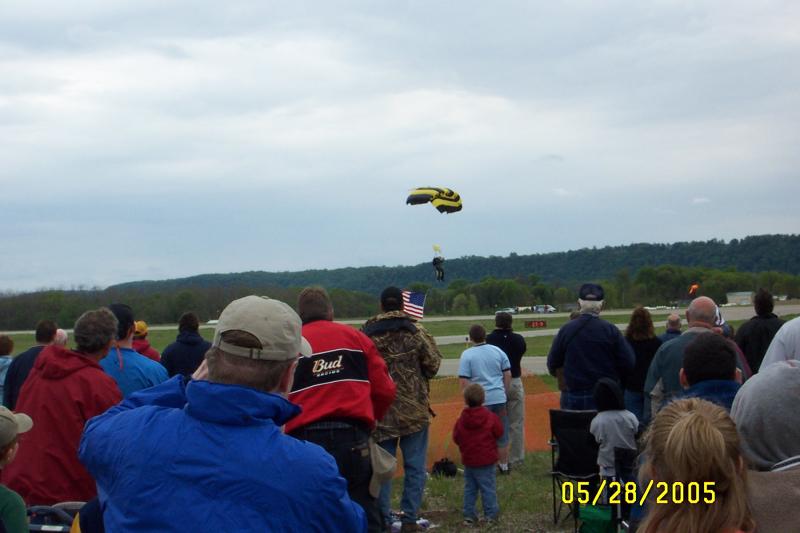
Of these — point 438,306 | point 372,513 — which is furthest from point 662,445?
point 438,306

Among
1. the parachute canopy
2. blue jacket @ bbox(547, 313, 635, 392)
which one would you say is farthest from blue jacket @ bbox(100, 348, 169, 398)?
the parachute canopy

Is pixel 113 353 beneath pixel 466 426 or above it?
above

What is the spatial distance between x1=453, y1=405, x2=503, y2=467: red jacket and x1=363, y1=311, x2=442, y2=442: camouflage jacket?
72 cm

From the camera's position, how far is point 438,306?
7638 centimetres

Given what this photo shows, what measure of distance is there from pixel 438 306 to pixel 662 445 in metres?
74.1

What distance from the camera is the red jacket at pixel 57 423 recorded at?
15.3ft

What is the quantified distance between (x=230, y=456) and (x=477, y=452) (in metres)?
5.84

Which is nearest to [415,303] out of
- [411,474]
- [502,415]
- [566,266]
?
[502,415]

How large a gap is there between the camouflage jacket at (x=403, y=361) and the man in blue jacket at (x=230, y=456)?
4836 millimetres

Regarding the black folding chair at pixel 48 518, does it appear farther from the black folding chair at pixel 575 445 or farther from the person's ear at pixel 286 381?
the black folding chair at pixel 575 445

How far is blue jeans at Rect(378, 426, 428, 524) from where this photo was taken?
7.65 metres

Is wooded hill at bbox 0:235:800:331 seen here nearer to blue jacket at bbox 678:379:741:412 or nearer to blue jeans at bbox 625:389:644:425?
blue jeans at bbox 625:389:644:425

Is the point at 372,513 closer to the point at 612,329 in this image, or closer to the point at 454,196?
the point at 612,329

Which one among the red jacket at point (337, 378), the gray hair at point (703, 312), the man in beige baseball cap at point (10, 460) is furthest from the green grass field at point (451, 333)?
the man in beige baseball cap at point (10, 460)
